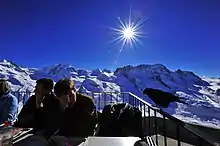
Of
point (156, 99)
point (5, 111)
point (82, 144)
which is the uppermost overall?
point (156, 99)

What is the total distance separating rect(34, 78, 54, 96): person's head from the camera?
199 cm

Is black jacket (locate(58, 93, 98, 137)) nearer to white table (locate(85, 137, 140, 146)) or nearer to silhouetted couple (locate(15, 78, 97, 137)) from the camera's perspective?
silhouetted couple (locate(15, 78, 97, 137))

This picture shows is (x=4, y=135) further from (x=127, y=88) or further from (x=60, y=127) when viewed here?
(x=127, y=88)

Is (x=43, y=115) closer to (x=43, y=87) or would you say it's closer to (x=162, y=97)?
(x=43, y=87)

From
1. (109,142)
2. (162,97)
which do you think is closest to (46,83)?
(109,142)

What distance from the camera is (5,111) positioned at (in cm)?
228

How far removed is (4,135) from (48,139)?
0.30m

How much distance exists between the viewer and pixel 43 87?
201 centimetres

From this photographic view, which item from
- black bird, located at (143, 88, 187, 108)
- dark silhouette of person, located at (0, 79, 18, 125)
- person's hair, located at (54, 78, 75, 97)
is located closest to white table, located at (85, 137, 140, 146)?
person's hair, located at (54, 78, 75, 97)

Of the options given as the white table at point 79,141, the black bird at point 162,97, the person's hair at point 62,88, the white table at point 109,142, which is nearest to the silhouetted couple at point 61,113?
the person's hair at point 62,88

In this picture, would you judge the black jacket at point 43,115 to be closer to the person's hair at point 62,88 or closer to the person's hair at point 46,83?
the person's hair at point 46,83

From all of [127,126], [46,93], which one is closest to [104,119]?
[127,126]

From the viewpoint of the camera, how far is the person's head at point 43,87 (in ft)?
6.51

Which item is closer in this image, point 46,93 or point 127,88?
point 46,93
